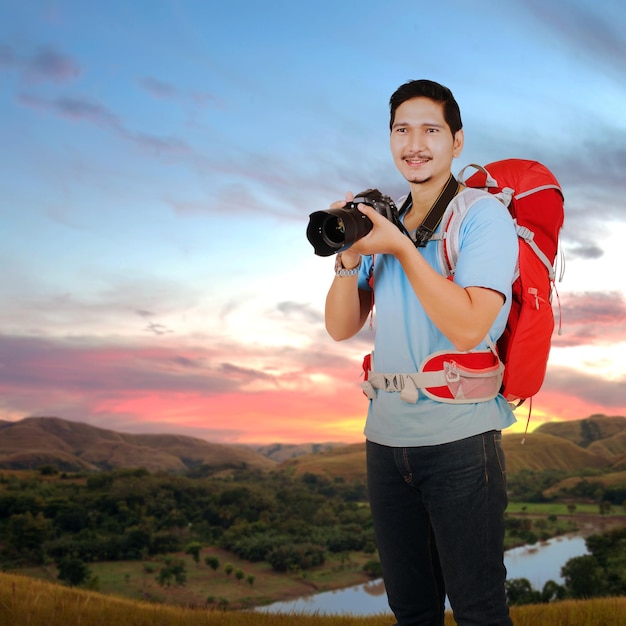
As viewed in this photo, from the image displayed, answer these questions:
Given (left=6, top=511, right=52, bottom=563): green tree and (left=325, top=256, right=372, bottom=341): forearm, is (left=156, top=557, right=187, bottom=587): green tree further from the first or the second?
(left=325, top=256, right=372, bottom=341): forearm

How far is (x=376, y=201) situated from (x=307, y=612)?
16.6 feet

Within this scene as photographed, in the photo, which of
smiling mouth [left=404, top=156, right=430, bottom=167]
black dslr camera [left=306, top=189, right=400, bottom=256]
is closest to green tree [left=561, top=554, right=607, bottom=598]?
smiling mouth [left=404, top=156, right=430, bottom=167]

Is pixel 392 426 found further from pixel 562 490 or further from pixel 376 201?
pixel 562 490

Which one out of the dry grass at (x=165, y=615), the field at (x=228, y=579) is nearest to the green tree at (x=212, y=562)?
the field at (x=228, y=579)

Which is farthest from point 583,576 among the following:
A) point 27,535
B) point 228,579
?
point 27,535

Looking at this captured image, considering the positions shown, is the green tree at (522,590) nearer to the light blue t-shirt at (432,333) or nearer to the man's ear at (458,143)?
the light blue t-shirt at (432,333)

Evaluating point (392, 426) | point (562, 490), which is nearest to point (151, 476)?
point (562, 490)

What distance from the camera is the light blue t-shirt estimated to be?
2.39 metres

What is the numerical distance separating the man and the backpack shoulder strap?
27 mm

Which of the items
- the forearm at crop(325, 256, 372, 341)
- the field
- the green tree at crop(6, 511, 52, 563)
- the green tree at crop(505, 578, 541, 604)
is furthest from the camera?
the green tree at crop(6, 511, 52, 563)

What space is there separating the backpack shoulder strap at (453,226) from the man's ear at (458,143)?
32 cm

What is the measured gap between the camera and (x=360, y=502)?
59562 millimetres

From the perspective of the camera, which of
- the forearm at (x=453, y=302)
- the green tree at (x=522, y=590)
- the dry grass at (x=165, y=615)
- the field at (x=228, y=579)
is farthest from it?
the field at (x=228, y=579)

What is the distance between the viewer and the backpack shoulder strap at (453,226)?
250 cm
